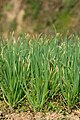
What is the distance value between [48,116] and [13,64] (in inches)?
17.7

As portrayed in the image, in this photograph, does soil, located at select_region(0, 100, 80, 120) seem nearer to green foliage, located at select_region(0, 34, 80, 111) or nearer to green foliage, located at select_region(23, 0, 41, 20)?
green foliage, located at select_region(0, 34, 80, 111)

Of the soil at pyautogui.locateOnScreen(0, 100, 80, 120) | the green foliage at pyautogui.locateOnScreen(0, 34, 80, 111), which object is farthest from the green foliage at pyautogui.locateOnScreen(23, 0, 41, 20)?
the soil at pyautogui.locateOnScreen(0, 100, 80, 120)

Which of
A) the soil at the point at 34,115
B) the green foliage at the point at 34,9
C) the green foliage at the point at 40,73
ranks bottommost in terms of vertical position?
the soil at the point at 34,115

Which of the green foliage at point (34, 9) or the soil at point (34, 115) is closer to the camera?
the soil at point (34, 115)

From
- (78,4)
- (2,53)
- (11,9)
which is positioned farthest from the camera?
(11,9)

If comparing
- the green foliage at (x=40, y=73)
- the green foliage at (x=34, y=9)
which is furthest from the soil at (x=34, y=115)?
the green foliage at (x=34, y=9)

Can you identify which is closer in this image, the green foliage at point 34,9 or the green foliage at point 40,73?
the green foliage at point 40,73

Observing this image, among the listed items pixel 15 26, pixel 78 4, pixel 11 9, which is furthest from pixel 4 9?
pixel 78 4

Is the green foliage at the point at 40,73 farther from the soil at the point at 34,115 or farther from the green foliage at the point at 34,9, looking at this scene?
the green foliage at the point at 34,9

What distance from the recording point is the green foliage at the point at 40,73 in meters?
3.00

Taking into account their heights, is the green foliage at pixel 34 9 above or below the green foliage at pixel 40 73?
above

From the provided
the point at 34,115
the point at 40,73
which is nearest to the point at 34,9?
the point at 40,73

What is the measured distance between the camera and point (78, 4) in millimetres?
10711

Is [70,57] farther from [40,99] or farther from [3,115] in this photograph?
[3,115]
